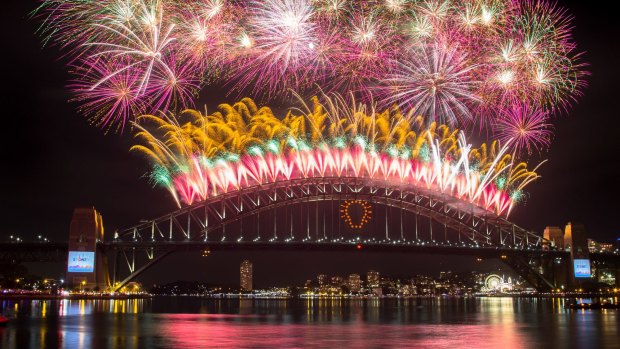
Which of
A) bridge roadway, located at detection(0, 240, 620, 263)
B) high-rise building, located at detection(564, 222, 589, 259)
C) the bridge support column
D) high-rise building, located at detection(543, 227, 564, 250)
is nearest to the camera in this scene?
the bridge support column

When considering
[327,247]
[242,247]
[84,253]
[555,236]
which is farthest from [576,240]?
[84,253]

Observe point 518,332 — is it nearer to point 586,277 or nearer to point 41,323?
point 41,323

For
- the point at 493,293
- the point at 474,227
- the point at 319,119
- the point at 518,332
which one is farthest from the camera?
the point at 493,293

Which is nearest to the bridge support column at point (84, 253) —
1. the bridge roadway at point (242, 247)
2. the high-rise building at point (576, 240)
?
the bridge roadway at point (242, 247)

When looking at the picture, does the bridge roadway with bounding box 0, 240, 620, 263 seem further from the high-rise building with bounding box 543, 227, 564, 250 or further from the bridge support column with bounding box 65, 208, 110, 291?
the high-rise building with bounding box 543, 227, 564, 250

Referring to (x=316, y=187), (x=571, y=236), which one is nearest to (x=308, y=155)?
(x=316, y=187)

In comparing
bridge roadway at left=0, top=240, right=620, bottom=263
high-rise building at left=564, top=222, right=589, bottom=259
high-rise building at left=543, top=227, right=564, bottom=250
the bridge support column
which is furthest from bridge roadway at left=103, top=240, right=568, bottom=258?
high-rise building at left=543, top=227, right=564, bottom=250

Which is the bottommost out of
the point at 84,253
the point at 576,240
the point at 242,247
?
the point at 84,253

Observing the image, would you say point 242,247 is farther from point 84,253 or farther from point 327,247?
point 84,253
